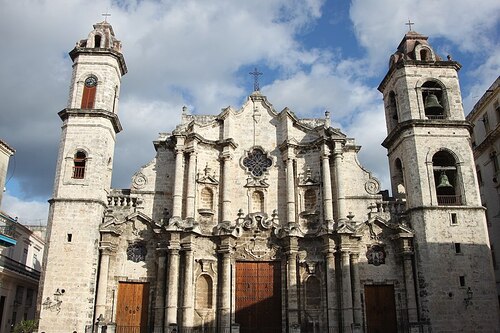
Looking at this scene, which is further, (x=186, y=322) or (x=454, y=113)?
(x=454, y=113)

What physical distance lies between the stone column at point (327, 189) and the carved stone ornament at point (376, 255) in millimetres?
2232

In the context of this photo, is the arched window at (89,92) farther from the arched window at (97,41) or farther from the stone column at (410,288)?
the stone column at (410,288)

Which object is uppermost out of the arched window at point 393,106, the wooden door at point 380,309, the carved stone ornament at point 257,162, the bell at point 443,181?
the arched window at point 393,106

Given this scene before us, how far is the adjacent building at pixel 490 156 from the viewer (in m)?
27.3

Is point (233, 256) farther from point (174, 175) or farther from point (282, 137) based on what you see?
point (282, 137)

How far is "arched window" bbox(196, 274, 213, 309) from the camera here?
2178 cm

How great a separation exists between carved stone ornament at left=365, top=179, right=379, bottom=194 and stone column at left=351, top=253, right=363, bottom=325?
11.1ft

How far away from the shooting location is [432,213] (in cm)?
2203

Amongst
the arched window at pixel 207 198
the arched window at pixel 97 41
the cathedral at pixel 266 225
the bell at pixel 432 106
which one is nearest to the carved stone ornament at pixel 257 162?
the cathedral at pixel 266 225

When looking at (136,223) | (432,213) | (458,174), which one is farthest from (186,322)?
(458,174)

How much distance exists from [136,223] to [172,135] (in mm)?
4468

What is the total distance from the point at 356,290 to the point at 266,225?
4.74 meters

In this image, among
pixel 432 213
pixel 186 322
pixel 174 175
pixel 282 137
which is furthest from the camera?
pixel 282 137

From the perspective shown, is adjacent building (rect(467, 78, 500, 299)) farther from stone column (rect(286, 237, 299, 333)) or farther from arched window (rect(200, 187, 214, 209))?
arched window (rect(200, 187, 214, 209))
